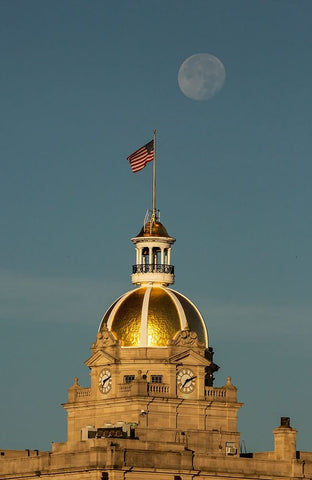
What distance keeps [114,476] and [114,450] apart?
2.23 m

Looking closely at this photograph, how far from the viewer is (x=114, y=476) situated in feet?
655

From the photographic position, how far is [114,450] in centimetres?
19988
